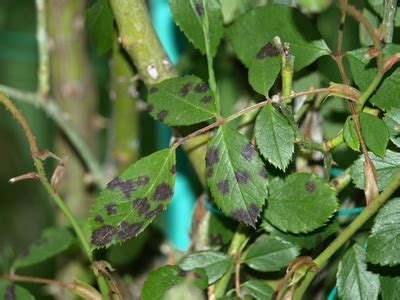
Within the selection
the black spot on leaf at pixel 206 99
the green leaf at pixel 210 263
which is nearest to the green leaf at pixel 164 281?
the green leaf at pixel 210 263

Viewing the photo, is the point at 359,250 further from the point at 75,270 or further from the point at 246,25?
the point at 75,270

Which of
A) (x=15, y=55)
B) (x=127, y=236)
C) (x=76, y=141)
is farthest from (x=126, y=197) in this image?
(x=15, y=55)

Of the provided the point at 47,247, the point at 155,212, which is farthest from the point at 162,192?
the point at 47,247

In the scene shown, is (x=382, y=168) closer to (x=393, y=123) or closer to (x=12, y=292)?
(x=393, y=123)

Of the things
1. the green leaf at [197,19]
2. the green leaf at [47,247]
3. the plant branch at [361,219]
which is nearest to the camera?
the plant branch at [361,219]

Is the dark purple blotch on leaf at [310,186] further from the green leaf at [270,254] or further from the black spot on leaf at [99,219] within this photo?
the black spot on leaf at [99,219]
